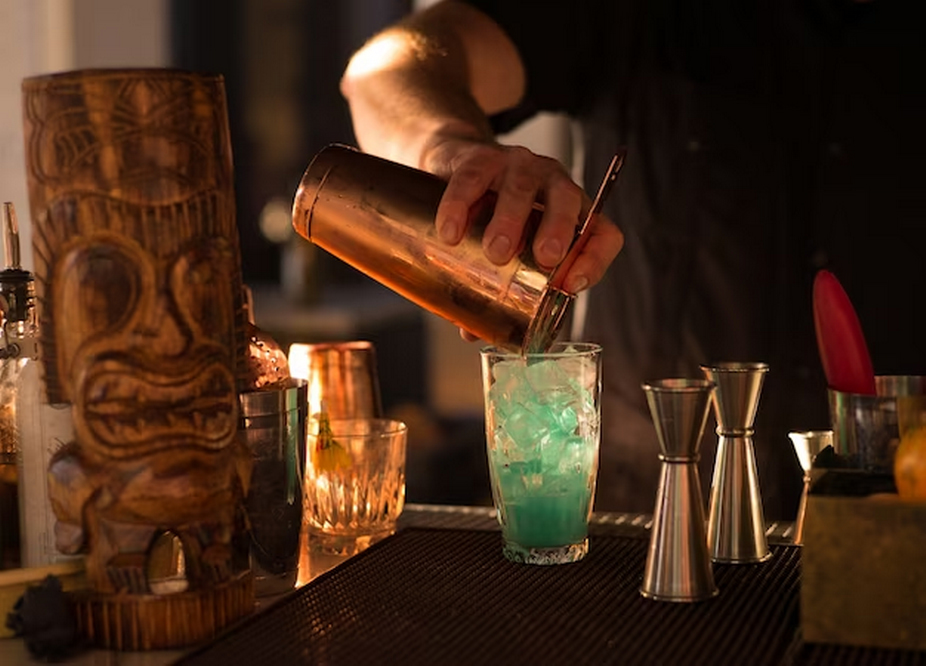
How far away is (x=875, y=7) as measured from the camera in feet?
7.06

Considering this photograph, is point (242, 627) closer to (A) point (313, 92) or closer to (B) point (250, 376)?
(B) point (250, 376)

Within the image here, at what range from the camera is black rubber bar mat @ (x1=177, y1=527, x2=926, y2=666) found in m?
1.04

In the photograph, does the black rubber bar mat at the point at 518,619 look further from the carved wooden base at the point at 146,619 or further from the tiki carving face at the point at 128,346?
the tiki carving face at the point at 128,346

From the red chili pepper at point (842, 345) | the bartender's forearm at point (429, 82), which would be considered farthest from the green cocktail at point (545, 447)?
the bartender's forearm at point (429, 82)

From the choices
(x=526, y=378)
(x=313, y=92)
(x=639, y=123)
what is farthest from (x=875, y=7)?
(x=313, y=92)

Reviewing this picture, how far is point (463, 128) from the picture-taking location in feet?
5.56

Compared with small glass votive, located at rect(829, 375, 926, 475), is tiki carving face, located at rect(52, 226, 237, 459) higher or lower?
higher

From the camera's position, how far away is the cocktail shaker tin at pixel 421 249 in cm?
129

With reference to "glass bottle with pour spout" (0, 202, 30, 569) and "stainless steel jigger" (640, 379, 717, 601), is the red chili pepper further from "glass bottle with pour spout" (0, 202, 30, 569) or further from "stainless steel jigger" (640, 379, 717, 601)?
"glass bottle with pour spout" (0, 202, 30, 569)

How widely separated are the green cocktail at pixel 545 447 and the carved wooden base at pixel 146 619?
33cm

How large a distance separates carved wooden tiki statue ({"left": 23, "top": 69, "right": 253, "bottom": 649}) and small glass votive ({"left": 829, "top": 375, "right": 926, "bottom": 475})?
1.77 ft

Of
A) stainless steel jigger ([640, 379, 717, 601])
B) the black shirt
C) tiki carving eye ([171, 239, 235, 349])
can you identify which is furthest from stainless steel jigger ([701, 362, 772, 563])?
the black shirt

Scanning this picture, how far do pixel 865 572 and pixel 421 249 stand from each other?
0.54m

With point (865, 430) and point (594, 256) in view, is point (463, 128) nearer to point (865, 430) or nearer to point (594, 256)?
point (594, 256)
